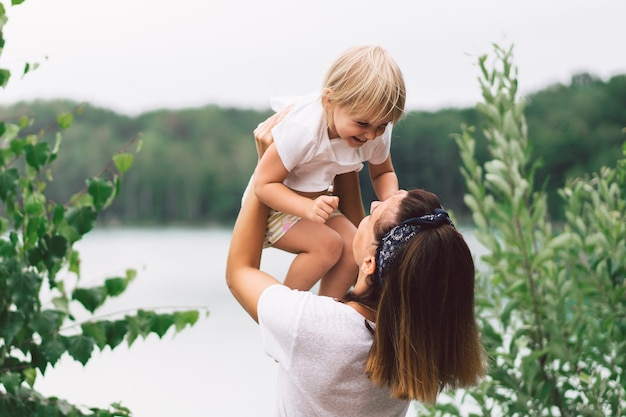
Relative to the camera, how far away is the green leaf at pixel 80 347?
2.21m

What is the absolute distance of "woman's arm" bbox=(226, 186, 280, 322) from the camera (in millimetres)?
1615

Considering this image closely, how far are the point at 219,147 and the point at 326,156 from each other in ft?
48.3

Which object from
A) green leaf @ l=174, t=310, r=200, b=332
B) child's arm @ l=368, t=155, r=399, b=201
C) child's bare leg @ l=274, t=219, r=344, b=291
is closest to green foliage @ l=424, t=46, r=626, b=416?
child's arm @ l=368, t=155, r=399, b=201

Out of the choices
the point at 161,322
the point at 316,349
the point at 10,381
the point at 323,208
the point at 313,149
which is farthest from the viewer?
the point at 161,322

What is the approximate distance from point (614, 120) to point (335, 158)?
8.39 metres

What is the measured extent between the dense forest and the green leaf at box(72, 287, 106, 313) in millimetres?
1631

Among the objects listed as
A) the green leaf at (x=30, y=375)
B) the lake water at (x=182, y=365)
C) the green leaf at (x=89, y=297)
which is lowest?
the lake water at (x=182, y=365)

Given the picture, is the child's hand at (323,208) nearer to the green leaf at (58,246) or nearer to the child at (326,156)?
the child at (326,156)

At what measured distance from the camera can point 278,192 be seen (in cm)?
171

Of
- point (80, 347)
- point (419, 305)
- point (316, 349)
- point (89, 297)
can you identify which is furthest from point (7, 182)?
point (419, 305)

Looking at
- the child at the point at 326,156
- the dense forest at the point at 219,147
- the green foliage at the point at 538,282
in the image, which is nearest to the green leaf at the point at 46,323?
the child at the point at 326,156

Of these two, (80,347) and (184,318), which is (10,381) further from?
(184,318)

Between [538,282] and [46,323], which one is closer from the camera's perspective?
[46,323]

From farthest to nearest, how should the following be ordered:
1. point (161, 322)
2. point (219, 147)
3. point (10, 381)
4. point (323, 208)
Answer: point (219, 147) < point (161, 322) < point (10, 381) < point (323, 208)
